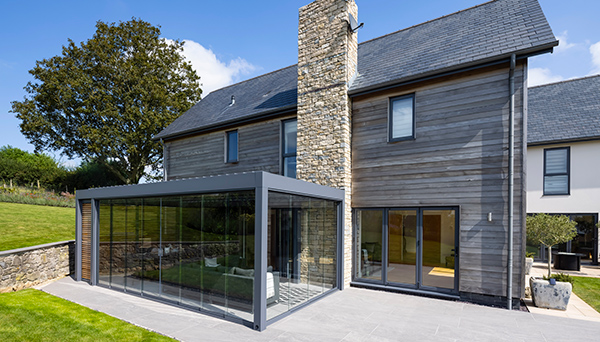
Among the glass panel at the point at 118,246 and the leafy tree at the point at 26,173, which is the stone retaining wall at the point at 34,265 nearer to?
the glass panel at the point at 118,246

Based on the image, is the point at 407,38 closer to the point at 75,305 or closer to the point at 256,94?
the point at 256,94

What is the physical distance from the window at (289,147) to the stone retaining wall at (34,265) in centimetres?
681

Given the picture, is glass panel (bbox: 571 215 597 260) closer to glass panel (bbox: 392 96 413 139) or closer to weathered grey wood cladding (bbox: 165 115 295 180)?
glass panel (bbox: 392 96 413 139)

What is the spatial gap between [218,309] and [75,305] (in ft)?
10.5

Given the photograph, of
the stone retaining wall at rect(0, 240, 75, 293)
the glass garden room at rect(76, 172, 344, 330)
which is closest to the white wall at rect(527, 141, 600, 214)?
the glass garden room at rect(76, 172, 344, 330)

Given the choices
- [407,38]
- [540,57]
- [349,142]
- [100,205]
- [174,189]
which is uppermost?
[407,38]

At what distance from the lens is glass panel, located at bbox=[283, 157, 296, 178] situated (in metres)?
9.81

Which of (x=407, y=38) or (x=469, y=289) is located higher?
(x=407, y=38)

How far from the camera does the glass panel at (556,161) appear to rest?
39.5 feet

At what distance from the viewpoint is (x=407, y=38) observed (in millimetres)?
10133

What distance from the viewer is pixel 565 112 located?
1277cm

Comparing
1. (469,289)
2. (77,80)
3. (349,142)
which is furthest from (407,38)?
(77,80)

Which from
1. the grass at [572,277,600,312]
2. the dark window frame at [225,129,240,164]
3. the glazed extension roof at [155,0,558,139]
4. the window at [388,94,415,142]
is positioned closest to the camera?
the glazed extension roof at [155,0,558,139]

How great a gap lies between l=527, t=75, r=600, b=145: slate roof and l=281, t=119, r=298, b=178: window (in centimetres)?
900
